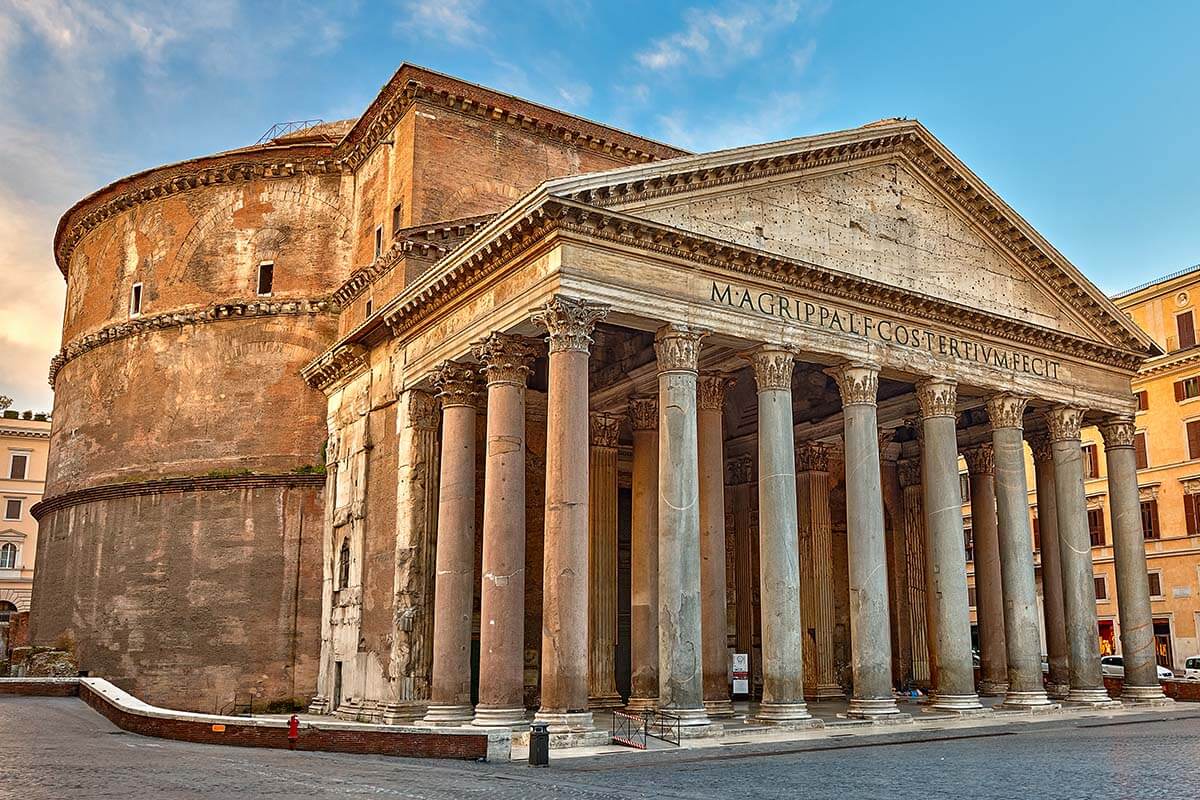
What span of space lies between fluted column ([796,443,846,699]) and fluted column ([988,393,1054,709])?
4092mm

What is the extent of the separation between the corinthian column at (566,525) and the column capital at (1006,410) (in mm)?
9119

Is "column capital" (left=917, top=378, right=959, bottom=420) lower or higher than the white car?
higher

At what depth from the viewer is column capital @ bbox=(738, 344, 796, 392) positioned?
17.2m

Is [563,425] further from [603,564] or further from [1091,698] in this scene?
[1091,698]

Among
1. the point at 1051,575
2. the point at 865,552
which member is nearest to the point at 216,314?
the point at 865,552

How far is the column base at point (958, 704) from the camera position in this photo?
1795 cm

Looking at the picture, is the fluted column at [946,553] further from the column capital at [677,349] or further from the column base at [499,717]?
the column base at [499,717]

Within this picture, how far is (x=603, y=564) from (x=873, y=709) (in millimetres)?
6173

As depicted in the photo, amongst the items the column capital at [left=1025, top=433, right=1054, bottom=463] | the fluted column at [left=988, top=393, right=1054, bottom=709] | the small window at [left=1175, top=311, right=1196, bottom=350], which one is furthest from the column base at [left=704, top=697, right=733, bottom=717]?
the small window at [left=1175, top=311, right=1196, bottom=350]

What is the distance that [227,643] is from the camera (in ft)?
77.3

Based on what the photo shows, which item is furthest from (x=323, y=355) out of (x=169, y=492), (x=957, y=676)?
(x=957, y=676)

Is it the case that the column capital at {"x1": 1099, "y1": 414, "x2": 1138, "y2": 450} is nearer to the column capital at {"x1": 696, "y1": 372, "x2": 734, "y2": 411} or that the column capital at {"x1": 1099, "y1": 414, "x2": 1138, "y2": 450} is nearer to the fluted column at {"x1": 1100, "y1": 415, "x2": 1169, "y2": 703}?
the fluted column at {"x1": 1100, "y1": 415, "x2": 1169, "y2": 703}

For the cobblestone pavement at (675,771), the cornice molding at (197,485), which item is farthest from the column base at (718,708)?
the cornice molding at (197,485)

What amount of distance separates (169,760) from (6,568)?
44.3 metres
